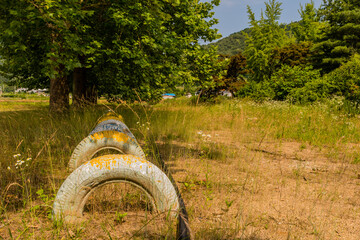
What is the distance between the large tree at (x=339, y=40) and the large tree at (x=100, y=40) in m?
16.6

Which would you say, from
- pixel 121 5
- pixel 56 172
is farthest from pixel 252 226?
pixel 121 5

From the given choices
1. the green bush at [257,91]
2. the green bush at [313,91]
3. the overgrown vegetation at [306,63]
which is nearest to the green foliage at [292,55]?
the overgrown vegetation at [306,63]

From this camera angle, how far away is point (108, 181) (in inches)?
86.2

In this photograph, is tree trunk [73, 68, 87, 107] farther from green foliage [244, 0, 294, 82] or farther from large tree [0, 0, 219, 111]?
green foliage [244, 0, 294, 82]

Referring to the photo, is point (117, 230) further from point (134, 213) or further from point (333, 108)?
point (333, 108)

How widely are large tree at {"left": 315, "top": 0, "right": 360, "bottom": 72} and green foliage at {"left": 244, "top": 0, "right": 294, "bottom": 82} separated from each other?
551cm

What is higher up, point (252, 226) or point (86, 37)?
point (86, 37)

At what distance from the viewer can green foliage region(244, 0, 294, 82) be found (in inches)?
1047

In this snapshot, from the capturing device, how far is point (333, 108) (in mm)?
10102

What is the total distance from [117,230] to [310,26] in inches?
1757

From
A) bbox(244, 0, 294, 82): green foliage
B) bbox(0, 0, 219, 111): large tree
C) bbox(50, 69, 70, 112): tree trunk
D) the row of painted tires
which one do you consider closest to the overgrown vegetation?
bbox(244, 0, 294, 82): green foliage

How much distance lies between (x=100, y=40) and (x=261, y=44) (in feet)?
86.4

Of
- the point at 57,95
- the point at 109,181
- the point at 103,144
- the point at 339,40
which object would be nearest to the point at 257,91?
the point at 339,40

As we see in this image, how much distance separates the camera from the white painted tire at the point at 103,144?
10.4 ft
